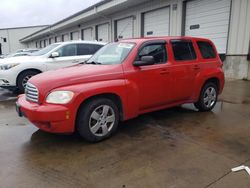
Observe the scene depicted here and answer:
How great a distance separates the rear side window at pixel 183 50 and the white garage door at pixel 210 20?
6.15 metres

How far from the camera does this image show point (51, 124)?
3.36 meters

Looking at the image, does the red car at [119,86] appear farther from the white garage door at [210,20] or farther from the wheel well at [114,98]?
the white garage door at [210,20]

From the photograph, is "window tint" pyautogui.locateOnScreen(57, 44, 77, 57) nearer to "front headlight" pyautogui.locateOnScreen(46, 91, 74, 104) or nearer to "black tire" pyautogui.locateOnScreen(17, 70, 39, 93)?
"black tire" pyautogui.locateOnScreen(17, 70, 39, 93)

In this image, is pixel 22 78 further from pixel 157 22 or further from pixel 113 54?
pixel 157 22

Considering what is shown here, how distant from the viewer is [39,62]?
25.1 ft

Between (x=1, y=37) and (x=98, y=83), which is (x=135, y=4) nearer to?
(x=98, y=83)

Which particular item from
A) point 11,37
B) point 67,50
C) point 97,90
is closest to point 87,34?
point 67,50

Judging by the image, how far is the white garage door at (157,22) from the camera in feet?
42.9

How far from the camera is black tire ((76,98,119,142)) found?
350 centimetres

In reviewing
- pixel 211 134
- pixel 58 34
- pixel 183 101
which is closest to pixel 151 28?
pixel 183 101

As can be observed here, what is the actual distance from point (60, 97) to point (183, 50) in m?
2.85

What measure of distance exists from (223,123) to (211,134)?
725 mm

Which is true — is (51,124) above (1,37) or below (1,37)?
below

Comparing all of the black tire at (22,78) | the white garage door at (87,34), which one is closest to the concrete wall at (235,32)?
the black tire at (22,78)
